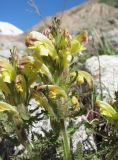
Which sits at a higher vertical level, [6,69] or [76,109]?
[6,69]

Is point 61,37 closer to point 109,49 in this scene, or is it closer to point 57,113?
point 57,113

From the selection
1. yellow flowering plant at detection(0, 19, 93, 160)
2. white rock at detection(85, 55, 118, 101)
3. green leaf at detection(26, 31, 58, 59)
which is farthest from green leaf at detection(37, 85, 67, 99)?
white rock at detection(85, 55, 118, 101)

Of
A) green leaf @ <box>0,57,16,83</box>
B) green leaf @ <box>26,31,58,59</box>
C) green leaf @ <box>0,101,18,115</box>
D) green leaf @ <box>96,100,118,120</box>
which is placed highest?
green leaf @ <box>26,31,58,59</box>

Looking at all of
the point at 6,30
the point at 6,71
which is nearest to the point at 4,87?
the point at 6,71

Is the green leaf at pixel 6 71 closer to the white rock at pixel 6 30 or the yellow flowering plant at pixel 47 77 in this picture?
the yellow flowering plant at pixel 47 77

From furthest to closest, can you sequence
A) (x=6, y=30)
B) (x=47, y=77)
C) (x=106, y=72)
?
(x=6, y=30) → (x=106, y=72) → (x=47, y=77)

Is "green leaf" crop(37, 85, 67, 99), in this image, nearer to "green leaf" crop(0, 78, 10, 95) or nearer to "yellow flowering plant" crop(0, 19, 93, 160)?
"yellow flowering plant" crop(0, 19, 93, 160)

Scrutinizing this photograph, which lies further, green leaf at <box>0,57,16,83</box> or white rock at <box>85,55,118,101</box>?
white rock at <box>85,55,118,101</box>

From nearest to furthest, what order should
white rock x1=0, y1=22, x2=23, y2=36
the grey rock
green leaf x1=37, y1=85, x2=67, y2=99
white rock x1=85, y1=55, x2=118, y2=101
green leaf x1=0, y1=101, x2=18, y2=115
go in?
green leaf x1=37, y1=85, x2=67, y2=99 → green leaf x1=0, y1=101, x2=18, y2=115 → the grey rock → white rock x1=85, y1=55, x2=118, y2=101 → white rock x1=0, y1=22, x2=23, y2=36

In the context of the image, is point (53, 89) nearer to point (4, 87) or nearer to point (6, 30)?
point (4, 87)

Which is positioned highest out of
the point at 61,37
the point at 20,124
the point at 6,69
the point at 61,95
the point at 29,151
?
the point at 61,37

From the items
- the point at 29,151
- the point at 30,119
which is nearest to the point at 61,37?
the point at 30,119
